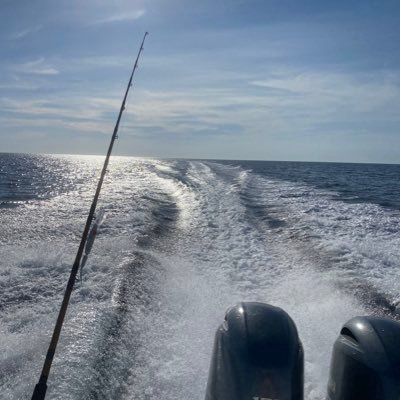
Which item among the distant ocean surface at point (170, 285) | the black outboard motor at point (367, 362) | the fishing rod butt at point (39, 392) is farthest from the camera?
the distant ocean surface at point (170, 285)

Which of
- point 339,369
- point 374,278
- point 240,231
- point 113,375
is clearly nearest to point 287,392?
point 339,369

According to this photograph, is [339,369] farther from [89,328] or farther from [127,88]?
[127,88]

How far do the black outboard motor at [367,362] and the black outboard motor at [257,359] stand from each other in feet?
0.90

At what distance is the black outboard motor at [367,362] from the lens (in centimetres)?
228

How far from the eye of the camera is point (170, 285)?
18.1 ft

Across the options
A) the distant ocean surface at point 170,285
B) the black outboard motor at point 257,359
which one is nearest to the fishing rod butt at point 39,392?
the black outboard motor at point 257,359

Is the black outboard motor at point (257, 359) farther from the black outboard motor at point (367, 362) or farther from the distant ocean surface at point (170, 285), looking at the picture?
the distant ocean surface at point (170, 285)

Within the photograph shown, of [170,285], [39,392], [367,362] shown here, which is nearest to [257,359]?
[367,362]

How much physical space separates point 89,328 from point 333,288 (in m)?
3.17

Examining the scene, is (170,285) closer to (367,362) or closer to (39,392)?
(367,362)

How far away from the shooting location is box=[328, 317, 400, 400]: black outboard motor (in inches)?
89.6

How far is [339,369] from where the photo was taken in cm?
255

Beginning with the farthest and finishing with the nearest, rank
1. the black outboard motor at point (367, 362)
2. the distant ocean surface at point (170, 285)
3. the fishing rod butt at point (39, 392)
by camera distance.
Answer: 1. the distant ocean surface at point (170, 285)
2. the black outboard motor at point (367, 362)
3. the fishing rod butt at point (39, 392)

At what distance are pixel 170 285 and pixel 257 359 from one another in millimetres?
3241
